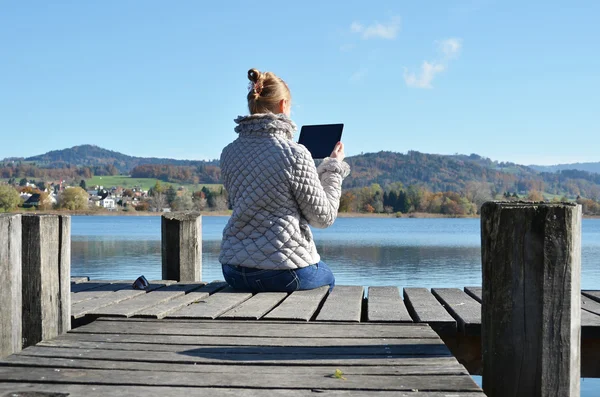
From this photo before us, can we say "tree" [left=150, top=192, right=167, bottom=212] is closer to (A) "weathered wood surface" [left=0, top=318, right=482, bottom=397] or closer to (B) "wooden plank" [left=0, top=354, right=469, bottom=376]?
(A) "weathered wood surface" [left=0, top=318, right=482, bottom=397]

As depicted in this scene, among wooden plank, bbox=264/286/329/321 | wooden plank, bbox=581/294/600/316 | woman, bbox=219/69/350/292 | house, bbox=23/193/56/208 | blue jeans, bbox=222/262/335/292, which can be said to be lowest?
house, bbox=23/193/56/208

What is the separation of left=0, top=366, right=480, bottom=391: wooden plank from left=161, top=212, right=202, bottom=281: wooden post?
300cm

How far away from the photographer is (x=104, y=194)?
9831cm

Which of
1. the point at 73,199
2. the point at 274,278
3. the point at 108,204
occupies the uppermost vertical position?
the point at 274,278

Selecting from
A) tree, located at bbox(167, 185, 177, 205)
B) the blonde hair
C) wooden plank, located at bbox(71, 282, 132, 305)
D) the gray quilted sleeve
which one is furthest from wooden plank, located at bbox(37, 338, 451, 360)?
tree, located at bbox(167, 185, 177, 205)

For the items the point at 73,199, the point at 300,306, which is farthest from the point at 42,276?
the point at 73,199

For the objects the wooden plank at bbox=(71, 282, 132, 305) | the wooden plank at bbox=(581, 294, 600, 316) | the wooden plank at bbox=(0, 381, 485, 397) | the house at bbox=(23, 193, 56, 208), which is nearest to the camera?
the wooden plank at bbox=(0, 381, 485, 397)

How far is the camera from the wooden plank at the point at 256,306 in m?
3.71

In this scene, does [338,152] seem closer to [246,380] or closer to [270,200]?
[270,200]

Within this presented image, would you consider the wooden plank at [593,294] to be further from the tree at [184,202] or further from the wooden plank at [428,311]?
the tree at [184,202]

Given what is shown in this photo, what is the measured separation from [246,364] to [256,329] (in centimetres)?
67

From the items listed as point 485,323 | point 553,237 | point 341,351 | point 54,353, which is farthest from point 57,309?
point 553,237

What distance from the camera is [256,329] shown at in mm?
3426

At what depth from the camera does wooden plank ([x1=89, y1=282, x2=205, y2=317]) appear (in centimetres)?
378
